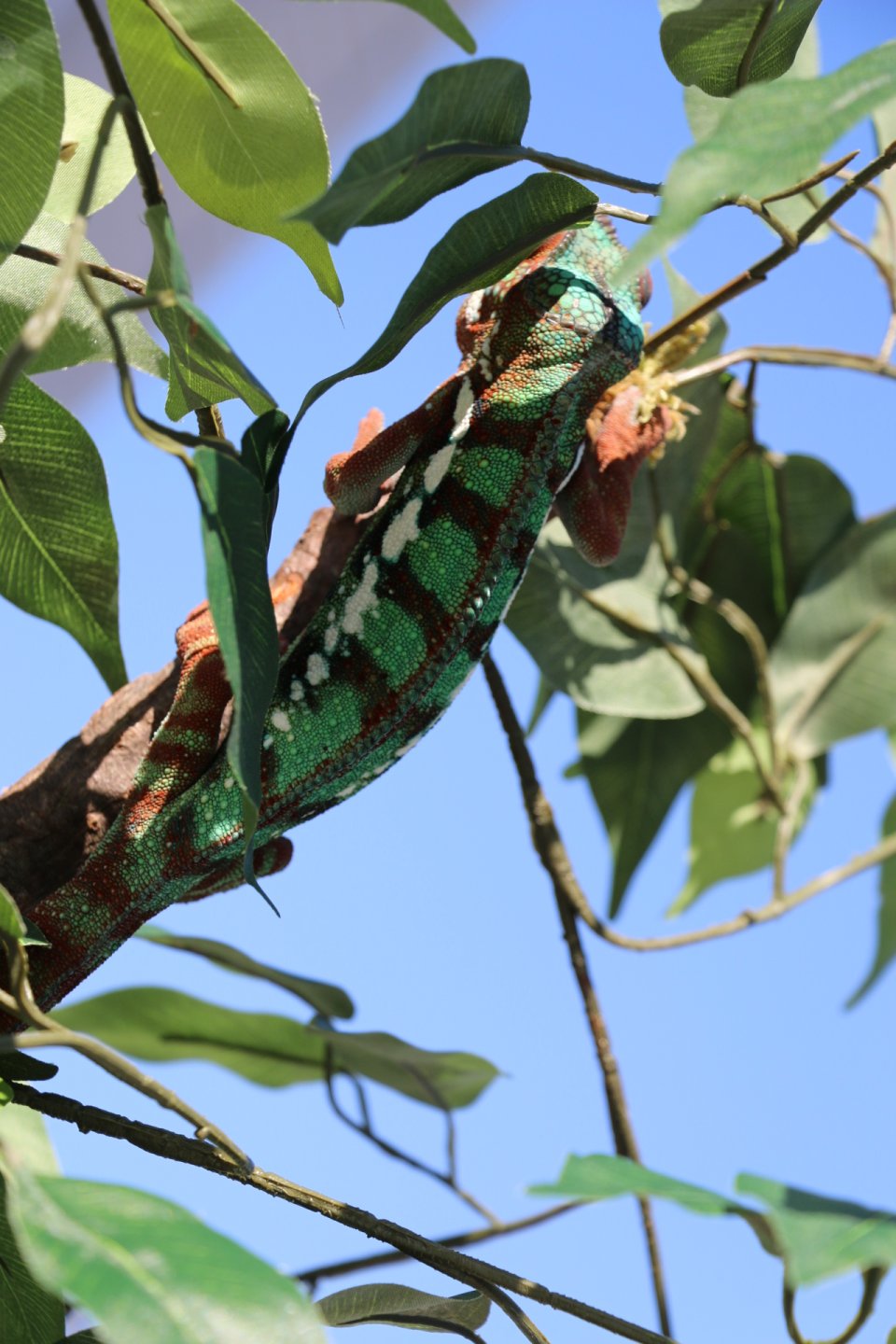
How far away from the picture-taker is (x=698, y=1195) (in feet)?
2.16

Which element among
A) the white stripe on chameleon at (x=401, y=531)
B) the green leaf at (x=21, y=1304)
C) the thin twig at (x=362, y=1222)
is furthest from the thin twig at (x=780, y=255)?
the green leaf at (x=21, y=1304)

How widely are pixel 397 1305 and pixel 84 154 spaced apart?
948 mm

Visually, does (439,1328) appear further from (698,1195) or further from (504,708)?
(504,708)

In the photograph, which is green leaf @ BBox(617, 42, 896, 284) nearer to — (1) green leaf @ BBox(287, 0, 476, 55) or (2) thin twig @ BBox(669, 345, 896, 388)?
(1) green leaf @ BBox(287, 0, 476, 55)

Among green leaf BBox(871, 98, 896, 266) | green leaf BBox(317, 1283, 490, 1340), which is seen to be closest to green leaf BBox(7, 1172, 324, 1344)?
green leaf BBox(317, 1283, 490, 1340)

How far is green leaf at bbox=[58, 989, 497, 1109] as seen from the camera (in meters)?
1.46

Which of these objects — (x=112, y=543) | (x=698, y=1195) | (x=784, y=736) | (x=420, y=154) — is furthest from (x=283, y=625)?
(x=784, y=736)

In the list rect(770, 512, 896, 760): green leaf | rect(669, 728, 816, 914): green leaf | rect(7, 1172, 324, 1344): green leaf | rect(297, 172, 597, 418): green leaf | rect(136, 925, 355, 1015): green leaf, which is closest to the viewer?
rect(7, 1172, 324, 1344): green leaf

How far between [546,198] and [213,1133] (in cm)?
65

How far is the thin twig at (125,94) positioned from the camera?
81 cm

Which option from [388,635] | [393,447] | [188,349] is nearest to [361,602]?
[388,635]

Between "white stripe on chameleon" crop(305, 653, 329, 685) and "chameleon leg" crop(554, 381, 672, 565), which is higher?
"chameleon leg" crop(554, 381, 672, 565)

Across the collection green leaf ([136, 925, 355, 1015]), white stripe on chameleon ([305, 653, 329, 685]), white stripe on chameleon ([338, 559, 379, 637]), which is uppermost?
white stripe on chameleon ([338, 559, 379, 637])

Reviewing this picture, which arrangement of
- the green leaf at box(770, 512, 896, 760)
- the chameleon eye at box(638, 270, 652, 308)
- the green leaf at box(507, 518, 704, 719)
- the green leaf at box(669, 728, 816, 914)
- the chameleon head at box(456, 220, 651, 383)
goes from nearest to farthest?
the chameleon head at box(456, 220, 651, 383), the chameleon eye at box(638, 270, 652, 308), the green leaf at box(507, 518, 704, 719), the green leaf at box(770, 512, 896, 760), the green leaf at box(669, 728, 816, 914)
